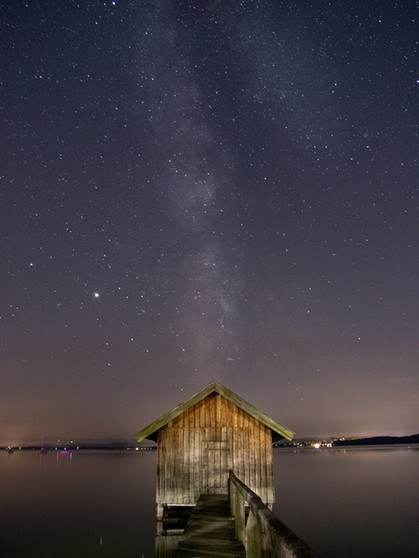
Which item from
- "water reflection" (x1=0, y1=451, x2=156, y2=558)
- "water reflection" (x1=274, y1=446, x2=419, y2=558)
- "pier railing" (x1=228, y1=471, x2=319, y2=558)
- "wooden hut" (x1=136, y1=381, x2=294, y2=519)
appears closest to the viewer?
"pier railing" (x1=228, y1=471, x2=319, y2=558)

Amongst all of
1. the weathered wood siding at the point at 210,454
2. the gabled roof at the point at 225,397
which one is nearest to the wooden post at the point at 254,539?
the gabled roof at the point at 225,397

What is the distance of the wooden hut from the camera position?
51.3 feet

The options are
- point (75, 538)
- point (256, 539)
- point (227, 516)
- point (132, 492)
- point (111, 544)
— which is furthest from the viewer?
point (132, 492)

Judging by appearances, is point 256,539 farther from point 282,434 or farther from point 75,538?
point 75,538

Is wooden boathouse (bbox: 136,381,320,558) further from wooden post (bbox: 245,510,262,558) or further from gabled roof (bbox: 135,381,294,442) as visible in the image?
wooden post (bbox: 245,510,262,558)

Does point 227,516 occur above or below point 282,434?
below

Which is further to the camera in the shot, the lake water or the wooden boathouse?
the lake water

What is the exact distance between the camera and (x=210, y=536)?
8.81 meters

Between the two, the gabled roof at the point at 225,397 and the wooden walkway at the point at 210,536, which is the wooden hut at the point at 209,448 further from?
the wooden walkway at the point at 210,536

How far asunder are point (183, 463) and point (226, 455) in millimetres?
1502

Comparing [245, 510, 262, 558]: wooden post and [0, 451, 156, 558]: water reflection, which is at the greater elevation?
[245, 510, 262, 558]: wooden post

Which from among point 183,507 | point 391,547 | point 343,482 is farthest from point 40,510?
point 343,482

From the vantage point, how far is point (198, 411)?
16281mm

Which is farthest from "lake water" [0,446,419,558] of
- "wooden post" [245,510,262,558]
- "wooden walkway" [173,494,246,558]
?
"wooden post" [245,510,262,558]
